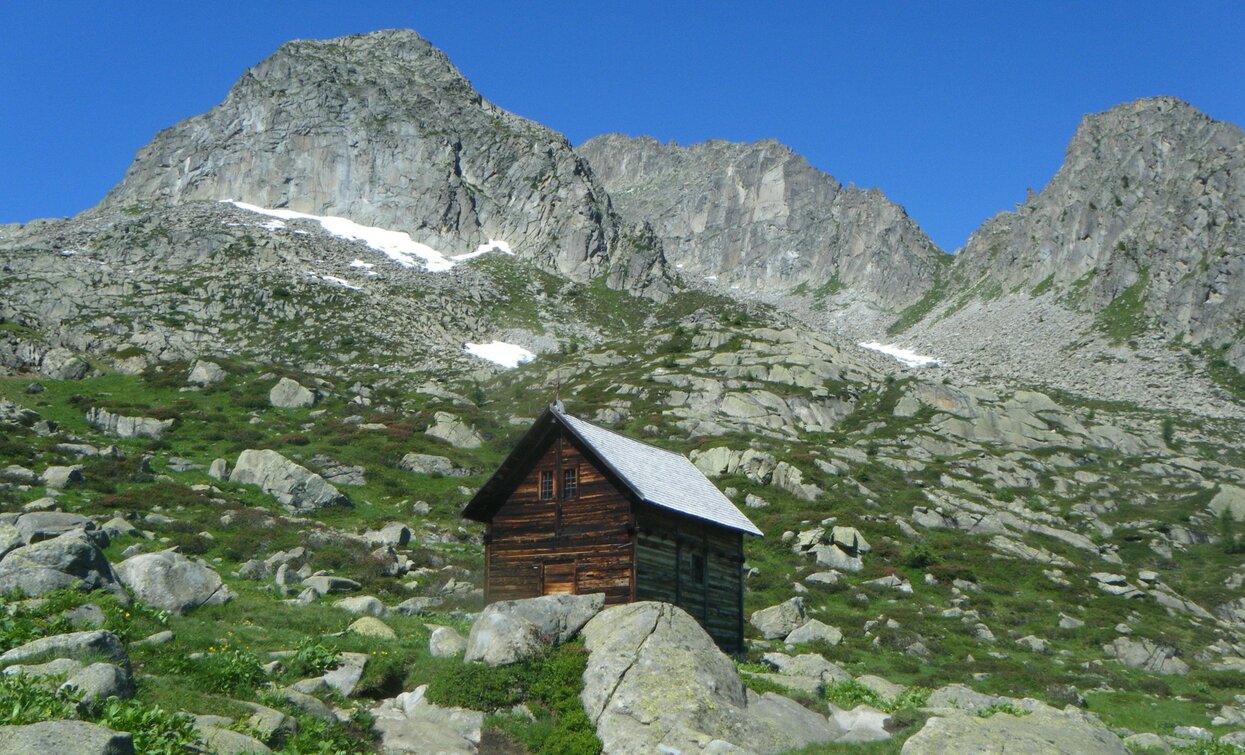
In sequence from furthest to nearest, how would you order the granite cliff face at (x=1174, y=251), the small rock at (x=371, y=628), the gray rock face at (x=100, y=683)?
the granite cliff face at (x=1174, y=251) → the small rock at (x=371, y=628) → the gray rock face at (x=100, y=683)

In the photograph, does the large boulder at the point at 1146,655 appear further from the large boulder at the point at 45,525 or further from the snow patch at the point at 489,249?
the snow patch at the point at 489,249

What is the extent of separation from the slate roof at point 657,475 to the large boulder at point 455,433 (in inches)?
1582

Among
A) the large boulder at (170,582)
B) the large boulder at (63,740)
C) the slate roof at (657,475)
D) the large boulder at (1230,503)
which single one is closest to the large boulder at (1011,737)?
the large boulder at (63,740)

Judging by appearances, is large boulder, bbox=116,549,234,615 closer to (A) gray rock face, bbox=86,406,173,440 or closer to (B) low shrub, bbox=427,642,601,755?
(B) low shrub, bbox=427,642,601,755

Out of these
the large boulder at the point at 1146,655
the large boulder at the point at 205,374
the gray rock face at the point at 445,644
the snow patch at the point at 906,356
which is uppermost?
the snow patch at the point at 906,356

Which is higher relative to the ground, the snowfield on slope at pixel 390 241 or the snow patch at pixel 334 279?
the snowfield on slope at pixel 390 241

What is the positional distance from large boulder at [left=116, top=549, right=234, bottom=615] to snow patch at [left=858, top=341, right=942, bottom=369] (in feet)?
507

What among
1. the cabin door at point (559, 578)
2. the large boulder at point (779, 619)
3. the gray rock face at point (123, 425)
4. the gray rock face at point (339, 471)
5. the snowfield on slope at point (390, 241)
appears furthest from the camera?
the snowfield on slope at point (390, 241)

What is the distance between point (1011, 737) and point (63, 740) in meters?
14.9

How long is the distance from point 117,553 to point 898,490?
182ft

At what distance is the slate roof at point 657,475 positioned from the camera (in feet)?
97.6

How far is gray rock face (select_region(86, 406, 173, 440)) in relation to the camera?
206 ft

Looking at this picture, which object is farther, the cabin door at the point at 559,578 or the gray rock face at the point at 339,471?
the gray rock face at the point at 339,471

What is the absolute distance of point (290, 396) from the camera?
81.4 m
